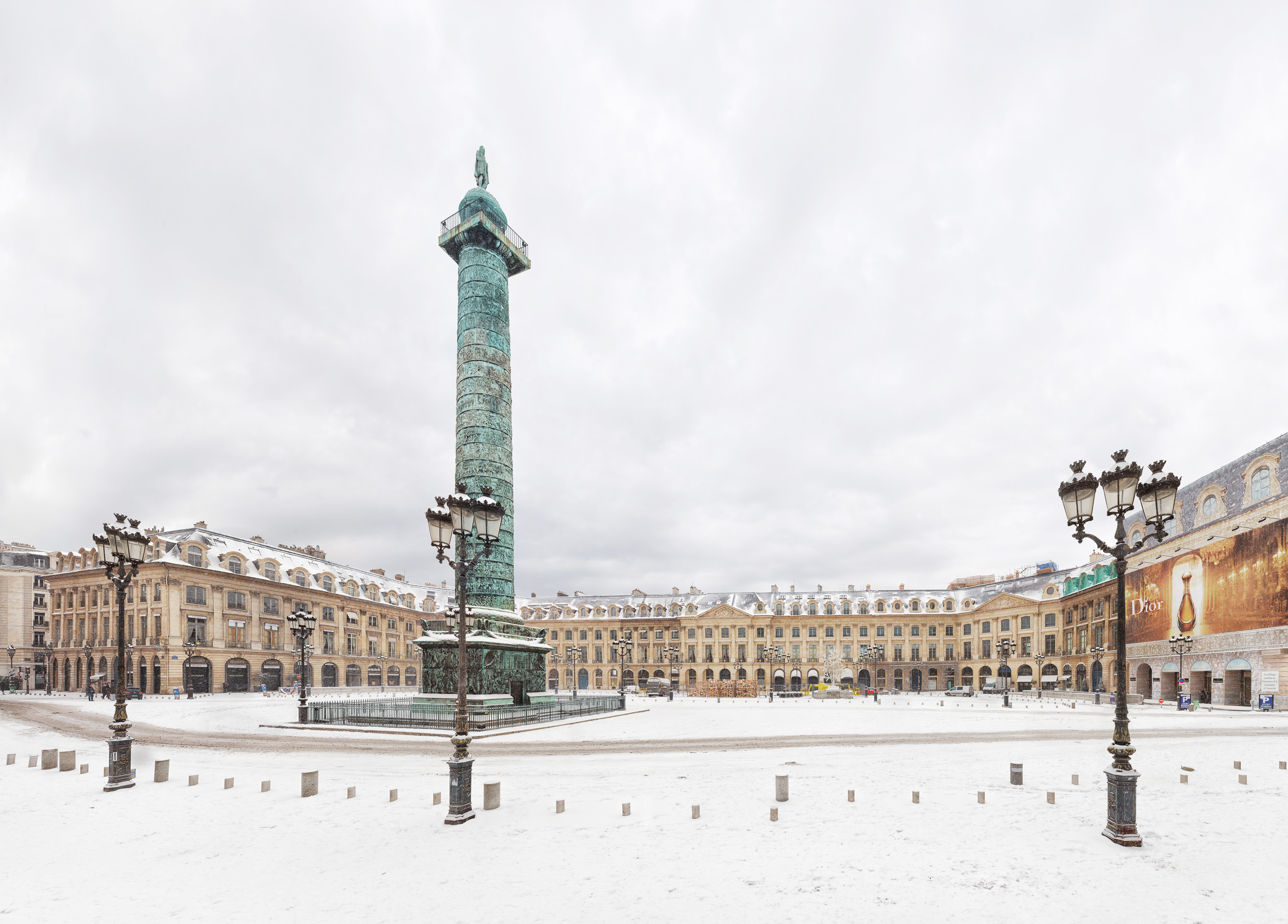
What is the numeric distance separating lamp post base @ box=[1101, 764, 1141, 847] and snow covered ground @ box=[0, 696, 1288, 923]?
0.30m

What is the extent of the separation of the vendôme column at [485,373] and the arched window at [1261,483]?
45.9 m

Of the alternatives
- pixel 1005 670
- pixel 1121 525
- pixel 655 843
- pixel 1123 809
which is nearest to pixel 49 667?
pixel 655 843

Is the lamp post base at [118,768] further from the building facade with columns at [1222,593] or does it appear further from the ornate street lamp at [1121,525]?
the building facade with columns at [1222,593]

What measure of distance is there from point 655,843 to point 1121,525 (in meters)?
9.71

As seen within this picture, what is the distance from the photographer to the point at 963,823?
1230cm

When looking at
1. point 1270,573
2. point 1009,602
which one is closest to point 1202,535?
point 1270,573

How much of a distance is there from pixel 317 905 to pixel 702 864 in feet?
17.1

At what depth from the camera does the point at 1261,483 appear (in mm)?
42750

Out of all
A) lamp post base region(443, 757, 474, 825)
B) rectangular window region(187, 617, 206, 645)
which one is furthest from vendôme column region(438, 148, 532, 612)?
rectangular window region(187, 617, 206, 645)

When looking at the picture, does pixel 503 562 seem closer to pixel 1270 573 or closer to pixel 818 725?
pixel 818 725

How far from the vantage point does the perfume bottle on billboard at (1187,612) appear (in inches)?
1866

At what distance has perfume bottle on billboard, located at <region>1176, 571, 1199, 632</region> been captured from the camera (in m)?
47.4

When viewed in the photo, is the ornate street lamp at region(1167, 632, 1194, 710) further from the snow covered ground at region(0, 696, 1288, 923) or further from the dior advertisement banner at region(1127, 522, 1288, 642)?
the snow covered ground at region(0, 696, 1288, 923)

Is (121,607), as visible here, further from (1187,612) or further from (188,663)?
(1187,612)
